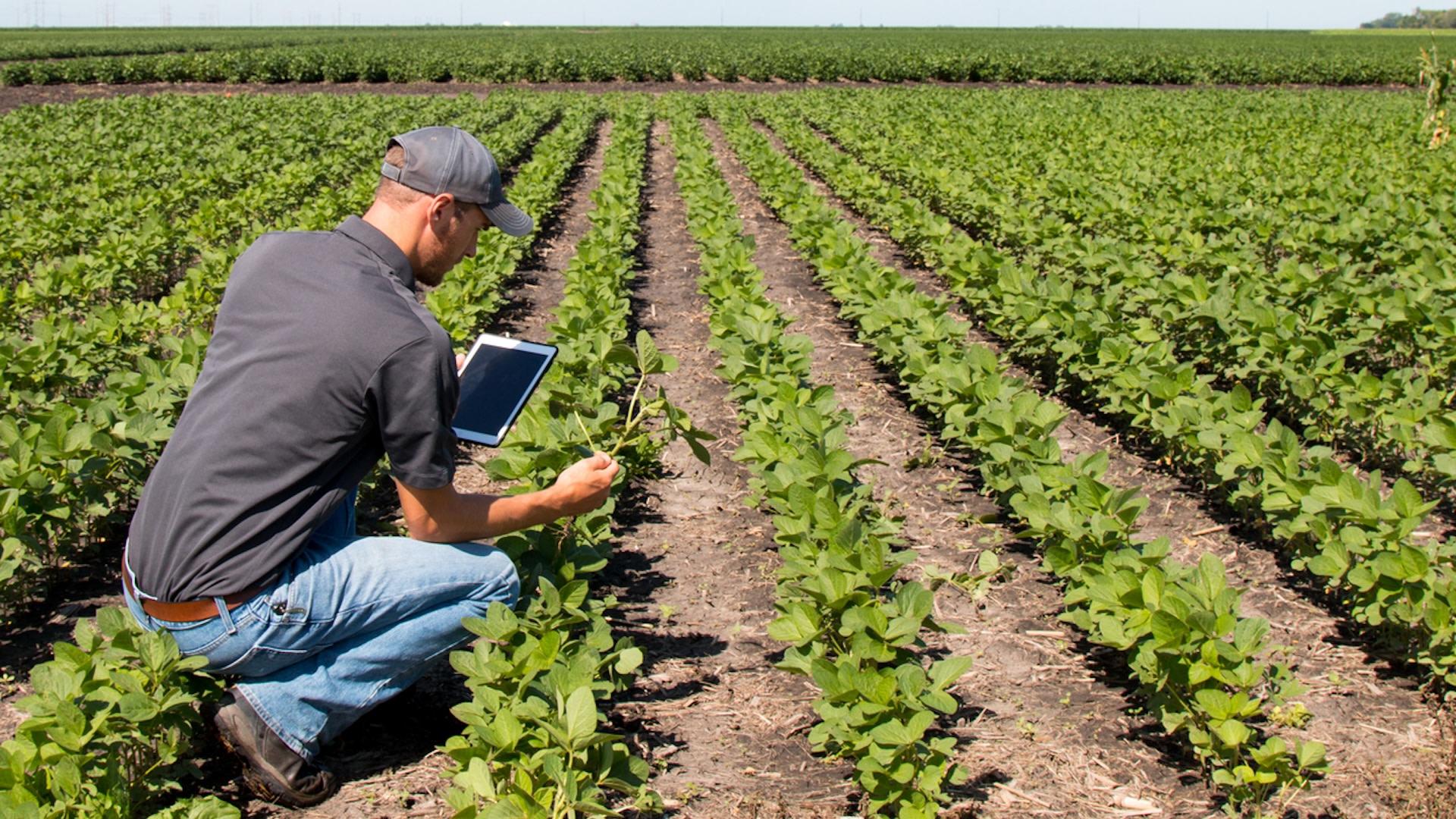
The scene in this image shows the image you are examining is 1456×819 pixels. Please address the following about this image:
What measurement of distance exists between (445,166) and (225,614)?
113 cm

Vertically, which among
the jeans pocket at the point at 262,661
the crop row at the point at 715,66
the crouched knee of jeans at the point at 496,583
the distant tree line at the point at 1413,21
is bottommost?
the jeans pocket at the point at 262,661

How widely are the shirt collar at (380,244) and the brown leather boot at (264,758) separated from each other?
3.54 ft

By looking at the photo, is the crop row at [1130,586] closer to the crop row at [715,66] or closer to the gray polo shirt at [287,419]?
the gray polo shirt at [287,419]

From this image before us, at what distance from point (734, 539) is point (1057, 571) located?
1.35 meters

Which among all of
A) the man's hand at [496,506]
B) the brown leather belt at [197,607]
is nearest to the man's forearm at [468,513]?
the man's hand at [496,506]

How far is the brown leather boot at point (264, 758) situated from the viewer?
252cm

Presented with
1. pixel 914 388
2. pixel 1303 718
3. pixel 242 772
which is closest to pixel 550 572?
pixel 242 772

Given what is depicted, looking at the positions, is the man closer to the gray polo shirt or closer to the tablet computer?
the gray polo shirt

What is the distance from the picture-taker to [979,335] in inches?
282

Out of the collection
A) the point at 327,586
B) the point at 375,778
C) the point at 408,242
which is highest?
the point at 408,242

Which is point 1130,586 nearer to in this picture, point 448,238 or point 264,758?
point 448,238

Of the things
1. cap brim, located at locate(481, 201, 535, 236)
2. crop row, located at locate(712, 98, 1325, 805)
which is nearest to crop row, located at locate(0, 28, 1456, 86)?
crop row, located at locate(712, 98, 1325, 805)

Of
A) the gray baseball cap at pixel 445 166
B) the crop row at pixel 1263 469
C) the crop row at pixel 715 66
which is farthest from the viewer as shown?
the crop row at pixel 715 66

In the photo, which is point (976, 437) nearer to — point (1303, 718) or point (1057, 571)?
point (1057, 571)
